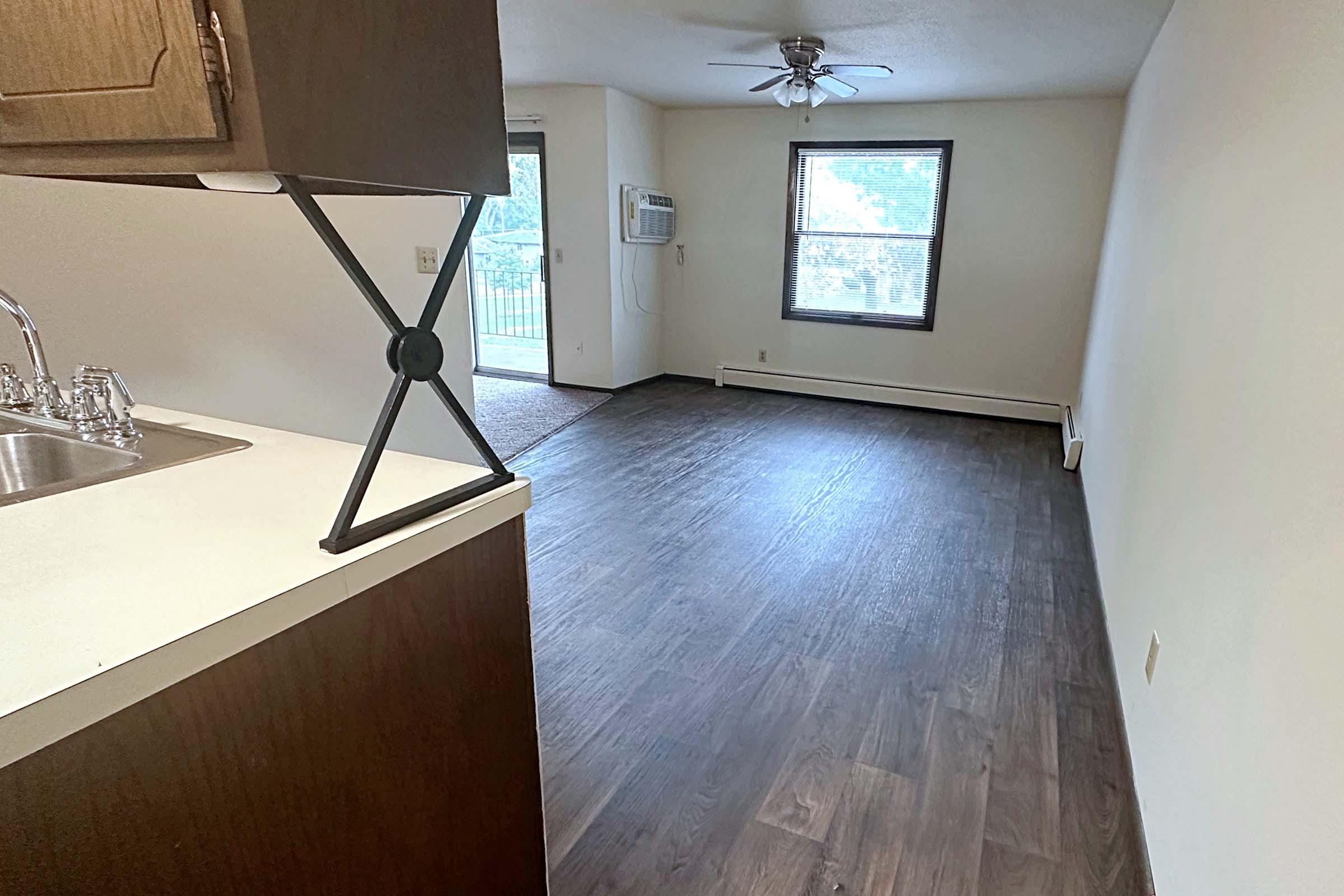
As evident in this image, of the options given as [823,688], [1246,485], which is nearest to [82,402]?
[823,688]

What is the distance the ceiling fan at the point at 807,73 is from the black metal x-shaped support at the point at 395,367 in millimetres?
3361

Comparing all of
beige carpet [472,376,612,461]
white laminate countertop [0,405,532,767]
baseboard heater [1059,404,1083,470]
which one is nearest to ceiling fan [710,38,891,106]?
baseboard heater [1059,404,1083,470]

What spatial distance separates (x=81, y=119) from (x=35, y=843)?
784 mm

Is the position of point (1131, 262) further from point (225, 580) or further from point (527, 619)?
point (225, 580)

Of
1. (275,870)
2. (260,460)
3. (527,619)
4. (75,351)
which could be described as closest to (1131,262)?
(527,619)

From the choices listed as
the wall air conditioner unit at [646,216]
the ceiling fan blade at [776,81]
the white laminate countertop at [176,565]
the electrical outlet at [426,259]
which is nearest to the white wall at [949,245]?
the wall air conditioner unit at [646,216]

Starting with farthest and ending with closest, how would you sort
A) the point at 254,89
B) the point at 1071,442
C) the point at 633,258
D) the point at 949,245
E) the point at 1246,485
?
1. the point at 633,258
2. the point at 949,245
3. the point at 1071,442
4. the point at 1246,485
5. the point at 254,89

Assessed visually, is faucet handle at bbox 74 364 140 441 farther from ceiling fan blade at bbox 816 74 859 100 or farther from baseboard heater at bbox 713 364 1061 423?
baseboard heater at bbox 713 364 1061 423

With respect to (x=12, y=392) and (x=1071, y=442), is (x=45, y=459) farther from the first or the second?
(x=1071, y=442)

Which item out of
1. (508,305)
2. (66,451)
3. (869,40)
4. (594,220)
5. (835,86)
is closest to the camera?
(66,451)

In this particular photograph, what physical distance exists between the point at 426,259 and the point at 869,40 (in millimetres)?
2531

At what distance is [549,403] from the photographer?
18.6ft

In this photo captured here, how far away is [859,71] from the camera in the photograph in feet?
13.3

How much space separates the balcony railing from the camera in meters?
7.61
